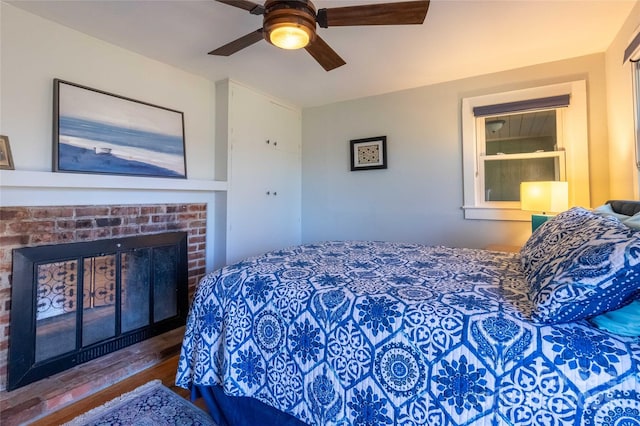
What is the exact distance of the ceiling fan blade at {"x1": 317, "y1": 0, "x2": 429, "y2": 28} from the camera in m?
1.52

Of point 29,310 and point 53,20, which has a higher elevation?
point 53,20

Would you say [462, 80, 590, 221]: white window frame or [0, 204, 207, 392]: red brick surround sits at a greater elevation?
[462, 80, 590, 221]: white window frame

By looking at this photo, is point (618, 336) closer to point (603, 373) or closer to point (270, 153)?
point (603, 373)

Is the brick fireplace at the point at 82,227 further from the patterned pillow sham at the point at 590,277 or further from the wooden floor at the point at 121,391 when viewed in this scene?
the patterned pillow sham at the point at 590,277

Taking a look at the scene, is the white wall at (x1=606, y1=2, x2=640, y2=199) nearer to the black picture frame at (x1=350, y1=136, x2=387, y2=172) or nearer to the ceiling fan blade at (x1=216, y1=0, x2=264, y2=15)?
the black picture frame at (x1=350, y1=136, x2=387, y2=172)

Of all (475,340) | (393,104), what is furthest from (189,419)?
(393,104)

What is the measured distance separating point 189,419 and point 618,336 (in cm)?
178

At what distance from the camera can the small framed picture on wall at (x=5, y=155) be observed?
5.78ft

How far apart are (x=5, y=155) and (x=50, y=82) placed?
1.87 feet

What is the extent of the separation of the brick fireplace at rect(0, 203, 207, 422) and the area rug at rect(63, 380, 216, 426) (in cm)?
26

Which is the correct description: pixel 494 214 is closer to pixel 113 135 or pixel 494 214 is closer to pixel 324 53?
pixel 324 53

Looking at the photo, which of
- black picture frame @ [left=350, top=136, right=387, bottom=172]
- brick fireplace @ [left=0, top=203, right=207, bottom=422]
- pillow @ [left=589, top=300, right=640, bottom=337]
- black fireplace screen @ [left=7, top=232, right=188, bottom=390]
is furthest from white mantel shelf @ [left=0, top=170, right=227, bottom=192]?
pillow @ [left=589, top=300, right=640, bottom=337]

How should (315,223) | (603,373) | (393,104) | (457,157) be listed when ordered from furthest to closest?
(315,223) < (393,104) < (457,157) < (603,373)

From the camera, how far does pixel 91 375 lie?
6.11ft
